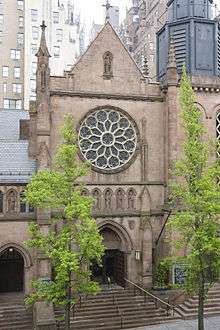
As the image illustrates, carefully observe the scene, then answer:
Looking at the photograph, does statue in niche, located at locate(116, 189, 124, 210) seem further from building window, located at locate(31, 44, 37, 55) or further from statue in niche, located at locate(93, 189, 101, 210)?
building window, located at locate(31, 44, 37, 55)

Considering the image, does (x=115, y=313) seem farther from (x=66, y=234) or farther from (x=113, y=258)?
(x=66, y=234)

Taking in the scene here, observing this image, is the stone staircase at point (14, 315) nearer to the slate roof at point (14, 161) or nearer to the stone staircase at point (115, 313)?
the stone staircase at point (115, 313)

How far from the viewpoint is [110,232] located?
3039 centimetres

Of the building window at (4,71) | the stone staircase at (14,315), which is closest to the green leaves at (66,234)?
the stone staircase at (14,315)

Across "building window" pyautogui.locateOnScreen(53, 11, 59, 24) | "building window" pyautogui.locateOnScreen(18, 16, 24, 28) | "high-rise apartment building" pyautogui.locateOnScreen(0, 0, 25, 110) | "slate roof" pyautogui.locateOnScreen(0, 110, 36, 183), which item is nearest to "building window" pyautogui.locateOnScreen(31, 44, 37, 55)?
"high-rise apartment building" pyautogui.locateOnScreen(0, 0, 25, 110)

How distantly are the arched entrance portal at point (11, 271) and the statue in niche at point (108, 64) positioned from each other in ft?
41.8

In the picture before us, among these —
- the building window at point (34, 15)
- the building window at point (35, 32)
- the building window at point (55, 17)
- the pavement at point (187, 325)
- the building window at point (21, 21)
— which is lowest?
the pavement at point (187, 325)

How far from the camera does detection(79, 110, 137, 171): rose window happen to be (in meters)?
30.3

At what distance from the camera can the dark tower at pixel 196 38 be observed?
32.3m

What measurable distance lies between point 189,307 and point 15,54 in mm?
53275

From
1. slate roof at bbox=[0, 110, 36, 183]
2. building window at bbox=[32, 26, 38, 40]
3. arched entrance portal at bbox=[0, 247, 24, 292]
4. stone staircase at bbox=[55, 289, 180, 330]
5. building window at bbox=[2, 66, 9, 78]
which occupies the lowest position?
stone staircase at bbox=[55, 289, 180, 330]

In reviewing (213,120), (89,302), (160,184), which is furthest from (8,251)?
(213,120)

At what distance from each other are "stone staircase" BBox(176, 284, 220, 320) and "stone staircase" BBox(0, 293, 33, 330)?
8.82 metres

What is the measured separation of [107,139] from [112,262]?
8231 millimetres
